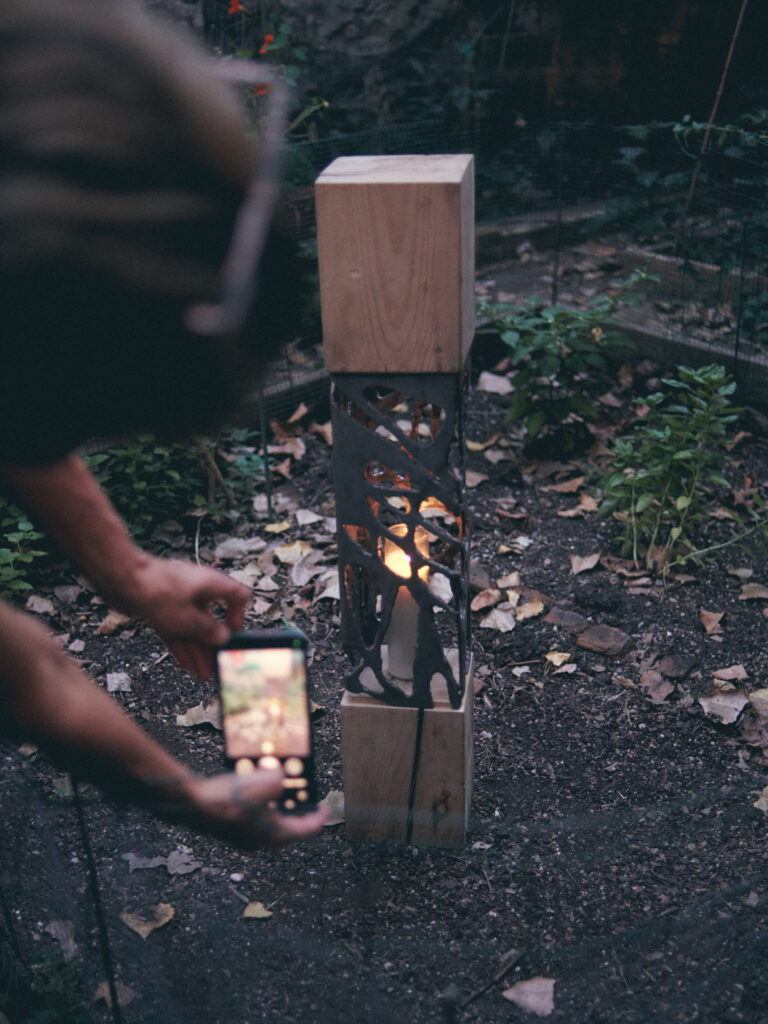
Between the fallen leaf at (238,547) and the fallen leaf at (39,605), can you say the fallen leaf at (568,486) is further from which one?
the fallen leaf at (39,605)

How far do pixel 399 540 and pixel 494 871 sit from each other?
3.07 feet

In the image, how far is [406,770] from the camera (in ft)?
7.98

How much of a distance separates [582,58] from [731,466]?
4.18 meters

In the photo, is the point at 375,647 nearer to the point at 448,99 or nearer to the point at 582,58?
the point at 448,99

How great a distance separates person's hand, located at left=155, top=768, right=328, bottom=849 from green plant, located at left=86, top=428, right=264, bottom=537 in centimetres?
254

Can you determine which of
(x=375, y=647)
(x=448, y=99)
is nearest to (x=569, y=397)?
(x=375, y=647)

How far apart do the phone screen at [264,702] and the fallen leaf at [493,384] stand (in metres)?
3.84

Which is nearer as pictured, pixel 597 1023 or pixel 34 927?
pixel 597 1023

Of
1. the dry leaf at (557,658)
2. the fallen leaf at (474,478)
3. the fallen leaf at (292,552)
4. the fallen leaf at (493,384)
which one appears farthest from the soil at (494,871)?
the fallen leaf at (493,384)

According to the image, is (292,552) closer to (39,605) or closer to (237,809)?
(39,605)

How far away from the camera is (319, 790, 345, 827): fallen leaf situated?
2.61 meters

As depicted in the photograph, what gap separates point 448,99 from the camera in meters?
6.81

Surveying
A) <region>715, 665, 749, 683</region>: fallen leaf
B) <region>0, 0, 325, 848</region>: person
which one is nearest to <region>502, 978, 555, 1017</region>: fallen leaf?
<region>715, 665, 749, 683</region>: fallen leaf

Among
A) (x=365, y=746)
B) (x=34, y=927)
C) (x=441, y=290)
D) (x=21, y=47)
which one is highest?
(x=21, y=47)
